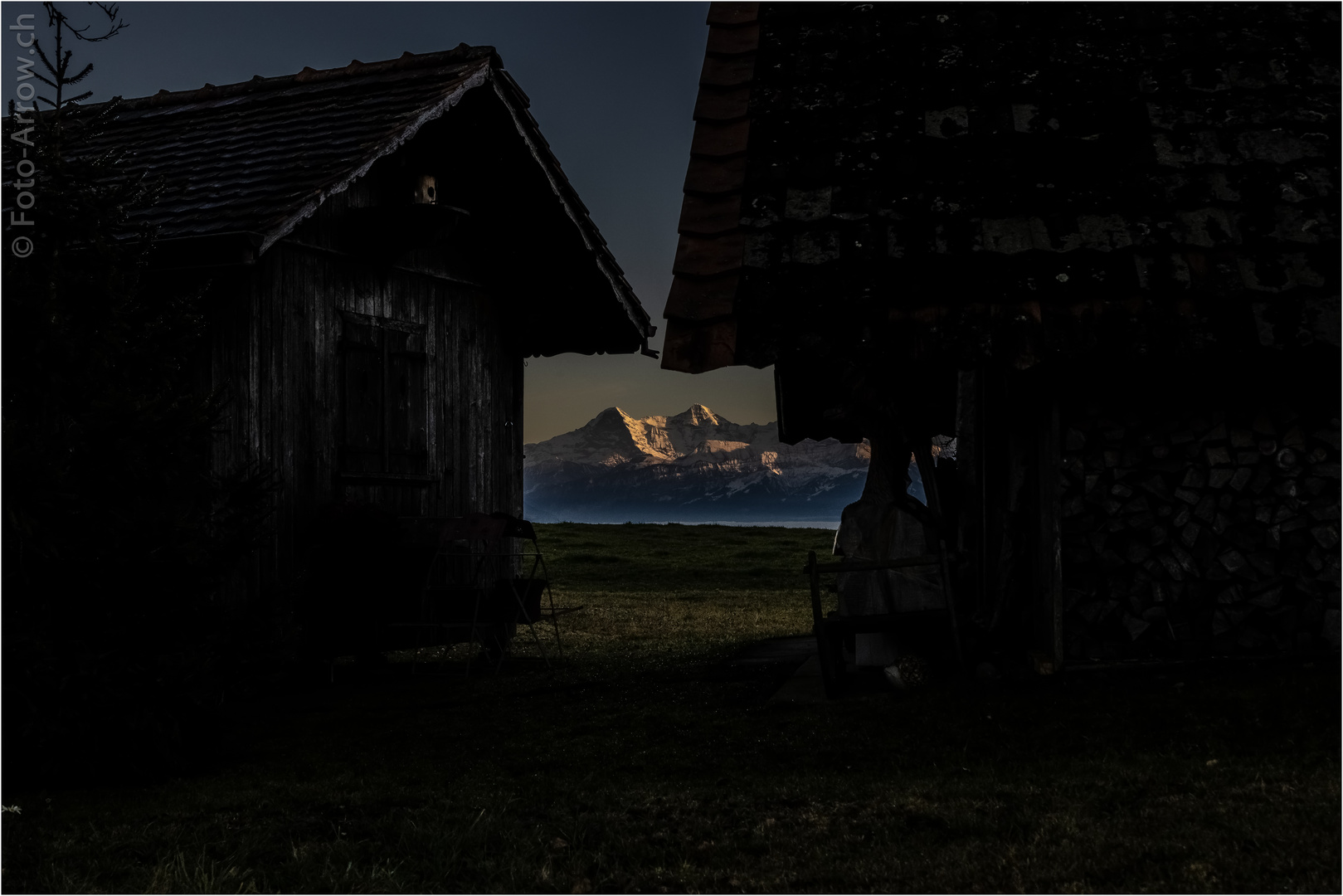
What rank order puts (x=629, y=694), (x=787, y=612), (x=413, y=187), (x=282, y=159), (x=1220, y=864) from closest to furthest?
(x=1220, y=864) → (x=629, y=694) → (x=282, y=159) → (x=413, y=187) → (x=787, y=612)

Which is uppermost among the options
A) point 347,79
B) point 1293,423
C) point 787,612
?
point 347,79

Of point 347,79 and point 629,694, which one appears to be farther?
point 347,79

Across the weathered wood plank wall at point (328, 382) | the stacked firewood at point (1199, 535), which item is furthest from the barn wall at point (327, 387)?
the stacked firewood at point (1199, 535)

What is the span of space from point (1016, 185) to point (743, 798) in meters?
4.41

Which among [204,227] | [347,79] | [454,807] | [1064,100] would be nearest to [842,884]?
[454,807]

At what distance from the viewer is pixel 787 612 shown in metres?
17.2

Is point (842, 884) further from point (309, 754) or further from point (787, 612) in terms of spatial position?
point (787, 612)

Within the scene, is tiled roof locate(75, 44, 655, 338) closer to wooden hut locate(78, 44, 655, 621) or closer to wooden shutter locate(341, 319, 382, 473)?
wooden hut locate(78, 44, 655, 621)

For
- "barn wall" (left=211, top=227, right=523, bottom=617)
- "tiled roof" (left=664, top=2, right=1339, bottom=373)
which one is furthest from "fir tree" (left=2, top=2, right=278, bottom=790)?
"tiled roof" (left=664, top=2, right=1339, bottom=373)

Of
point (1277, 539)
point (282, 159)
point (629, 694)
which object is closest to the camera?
point (1277, 539)

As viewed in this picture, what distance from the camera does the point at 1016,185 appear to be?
816 cm

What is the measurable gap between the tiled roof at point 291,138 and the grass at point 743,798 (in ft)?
13.8

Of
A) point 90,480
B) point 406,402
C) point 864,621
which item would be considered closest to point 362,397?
point 406,402

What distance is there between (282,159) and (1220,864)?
9.74 meters
